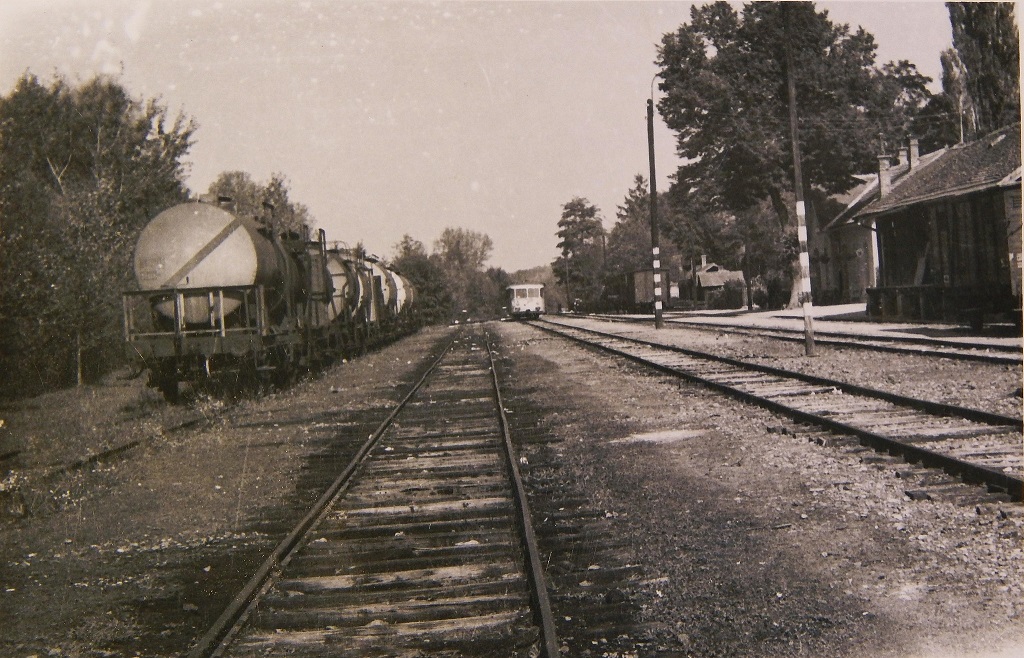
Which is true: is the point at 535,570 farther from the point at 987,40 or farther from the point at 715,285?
the point at 715,285

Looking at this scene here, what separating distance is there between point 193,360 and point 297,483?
296 inches

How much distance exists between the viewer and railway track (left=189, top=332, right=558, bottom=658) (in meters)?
4.27

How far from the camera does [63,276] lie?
58.3 ft

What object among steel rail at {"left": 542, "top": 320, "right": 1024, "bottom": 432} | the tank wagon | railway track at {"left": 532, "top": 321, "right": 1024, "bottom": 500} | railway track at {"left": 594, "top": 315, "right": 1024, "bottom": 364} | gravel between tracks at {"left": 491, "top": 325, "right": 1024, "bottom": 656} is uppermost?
the tank wagon

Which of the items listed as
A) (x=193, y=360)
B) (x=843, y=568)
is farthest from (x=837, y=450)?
(x=193, y=360)

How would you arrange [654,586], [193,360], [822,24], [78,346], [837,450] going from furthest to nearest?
[822,24] → [78,346] → [193,360] → [837,450] → [654,586]

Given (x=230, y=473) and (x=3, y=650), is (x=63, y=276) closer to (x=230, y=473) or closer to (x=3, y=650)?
(x=230, y=473)

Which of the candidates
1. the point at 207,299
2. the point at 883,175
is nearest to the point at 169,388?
the point at 207,299

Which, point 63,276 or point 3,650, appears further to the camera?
point 63,276

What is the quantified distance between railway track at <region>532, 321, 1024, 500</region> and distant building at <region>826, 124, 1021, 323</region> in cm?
809

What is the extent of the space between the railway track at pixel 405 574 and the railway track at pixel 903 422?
3405mm

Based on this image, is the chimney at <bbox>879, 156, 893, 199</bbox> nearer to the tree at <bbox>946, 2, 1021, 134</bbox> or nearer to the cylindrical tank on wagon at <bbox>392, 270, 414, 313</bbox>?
the cylindrical tank on wagon at <bbox>392, 270, 414, 313</bbox>

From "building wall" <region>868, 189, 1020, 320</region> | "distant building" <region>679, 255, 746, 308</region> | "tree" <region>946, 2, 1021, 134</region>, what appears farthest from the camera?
"distant building" <region>679, 255, 746, 308</region>

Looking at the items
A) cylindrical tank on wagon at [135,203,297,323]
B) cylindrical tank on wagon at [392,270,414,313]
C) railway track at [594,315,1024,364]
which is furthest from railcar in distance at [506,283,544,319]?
cylindrical tank on wagon at [135,203,297,323]
